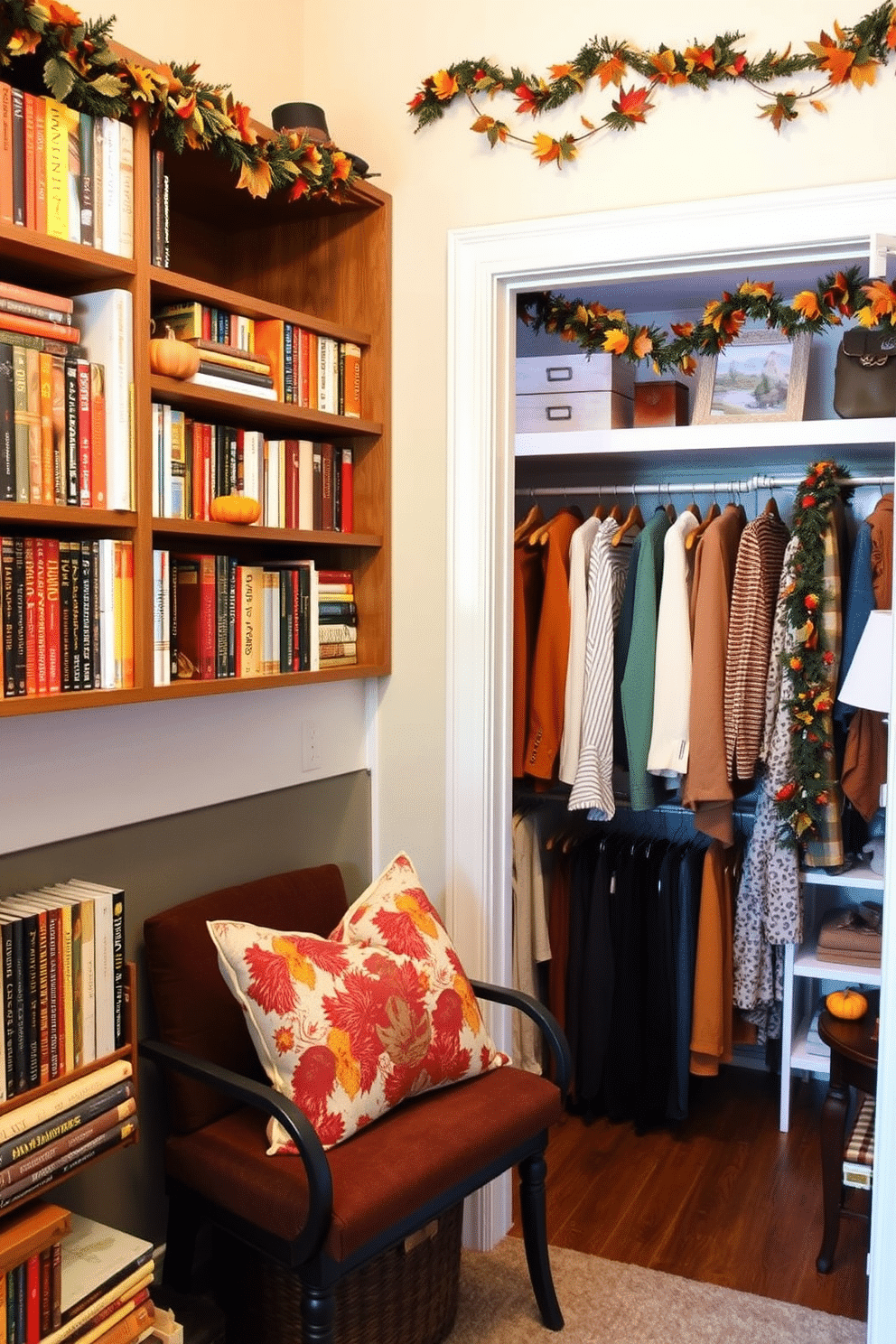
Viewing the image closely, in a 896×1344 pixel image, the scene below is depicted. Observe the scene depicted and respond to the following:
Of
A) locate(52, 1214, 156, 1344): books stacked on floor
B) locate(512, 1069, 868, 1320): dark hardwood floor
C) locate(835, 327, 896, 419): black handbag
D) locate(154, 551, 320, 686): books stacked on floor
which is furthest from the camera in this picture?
locate(835, 327, 896, 419): black handbag

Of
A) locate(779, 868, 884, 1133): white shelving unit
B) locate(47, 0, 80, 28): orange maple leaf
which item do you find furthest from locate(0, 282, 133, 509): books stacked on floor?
locate(779, 868, 884, 1133): white shelving unit

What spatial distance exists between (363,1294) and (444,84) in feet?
7.79

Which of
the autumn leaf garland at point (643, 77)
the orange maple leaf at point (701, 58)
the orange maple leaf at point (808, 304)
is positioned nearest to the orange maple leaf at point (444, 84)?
the autumn leaf garland at point (643, 77)

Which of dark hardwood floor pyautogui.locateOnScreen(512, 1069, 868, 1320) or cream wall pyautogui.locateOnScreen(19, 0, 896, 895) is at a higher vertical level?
cream wall pyautogui.locateOnScreen(19, 0, 896, 895)

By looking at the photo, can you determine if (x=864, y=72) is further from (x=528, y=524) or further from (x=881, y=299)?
(x=528, y=524)

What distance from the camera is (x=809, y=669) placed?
3207 mm

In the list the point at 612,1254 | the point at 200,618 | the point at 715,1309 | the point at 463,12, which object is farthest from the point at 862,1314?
the point at 463,12

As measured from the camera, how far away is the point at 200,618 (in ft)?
6.88

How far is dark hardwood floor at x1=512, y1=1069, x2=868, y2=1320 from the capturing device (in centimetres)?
272

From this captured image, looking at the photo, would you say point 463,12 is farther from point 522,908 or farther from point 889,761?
point 522,908

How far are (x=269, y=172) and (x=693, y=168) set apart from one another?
829 millimetres

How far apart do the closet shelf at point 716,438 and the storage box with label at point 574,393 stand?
57mm

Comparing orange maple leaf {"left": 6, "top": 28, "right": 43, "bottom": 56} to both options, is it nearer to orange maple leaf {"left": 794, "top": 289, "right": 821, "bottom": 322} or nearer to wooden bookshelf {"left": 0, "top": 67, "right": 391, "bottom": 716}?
wooden bookshelf {"left": 0, "top": 67, "right": 391, "bottom": 716}

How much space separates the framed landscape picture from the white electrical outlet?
1.54 m
